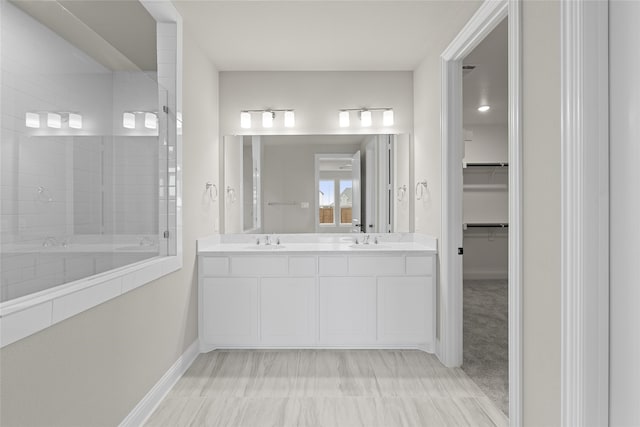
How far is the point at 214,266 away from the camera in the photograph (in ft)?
10.1

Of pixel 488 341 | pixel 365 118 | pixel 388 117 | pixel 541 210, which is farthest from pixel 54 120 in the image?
pixel 488 341

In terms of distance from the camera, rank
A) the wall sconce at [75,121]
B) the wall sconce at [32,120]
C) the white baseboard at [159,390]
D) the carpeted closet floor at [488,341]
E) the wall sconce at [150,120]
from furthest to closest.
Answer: the carpeted closet floor at [488,341], the wall sconce at [150,120], the white baseboard at [159,390], the wall sconce at [75,121], the wall sconce at [32,120]

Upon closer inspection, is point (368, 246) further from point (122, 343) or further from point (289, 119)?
point (122, 343)

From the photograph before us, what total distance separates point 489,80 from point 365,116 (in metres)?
1.52

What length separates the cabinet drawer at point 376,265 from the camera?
3062mm

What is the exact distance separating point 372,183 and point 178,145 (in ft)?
6.08

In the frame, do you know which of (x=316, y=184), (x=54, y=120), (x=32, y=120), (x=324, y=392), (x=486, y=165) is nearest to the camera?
(x=32, y=120)

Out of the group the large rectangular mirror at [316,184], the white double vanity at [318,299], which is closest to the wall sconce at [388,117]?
the large rectangular mirror at [316,184]

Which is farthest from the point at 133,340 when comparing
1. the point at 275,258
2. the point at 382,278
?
the point at 382,278

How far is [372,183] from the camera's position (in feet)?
12.0

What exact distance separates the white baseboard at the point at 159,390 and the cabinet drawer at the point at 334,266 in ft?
3.88

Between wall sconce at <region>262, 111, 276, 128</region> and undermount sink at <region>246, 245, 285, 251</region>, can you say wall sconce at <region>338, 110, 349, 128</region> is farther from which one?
undermount sink at <region>246, 245, 285, 251</region>

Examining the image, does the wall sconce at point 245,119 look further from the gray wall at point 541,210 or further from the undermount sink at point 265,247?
the gray wall at point 541,210

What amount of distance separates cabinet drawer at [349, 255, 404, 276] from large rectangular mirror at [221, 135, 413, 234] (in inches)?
24.6
